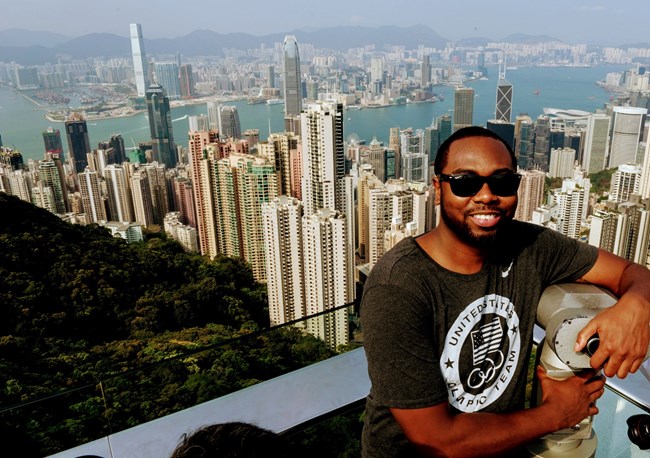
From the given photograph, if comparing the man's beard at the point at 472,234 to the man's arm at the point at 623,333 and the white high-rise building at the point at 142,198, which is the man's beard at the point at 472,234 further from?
the white high-rise building at the point at 142,198

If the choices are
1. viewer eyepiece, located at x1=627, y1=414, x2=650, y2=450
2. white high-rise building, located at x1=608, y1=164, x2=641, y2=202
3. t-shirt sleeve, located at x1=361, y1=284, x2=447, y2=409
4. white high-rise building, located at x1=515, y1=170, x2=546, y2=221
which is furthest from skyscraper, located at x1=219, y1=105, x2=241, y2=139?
t-shirt sleeve, located at x1=361, y1=284, x2=447, y2=409

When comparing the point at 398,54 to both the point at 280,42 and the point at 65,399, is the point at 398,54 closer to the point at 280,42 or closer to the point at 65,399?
the point at 280,42

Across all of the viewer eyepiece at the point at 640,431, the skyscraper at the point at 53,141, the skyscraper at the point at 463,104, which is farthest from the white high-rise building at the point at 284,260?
the skyscraper at the point at 463,104

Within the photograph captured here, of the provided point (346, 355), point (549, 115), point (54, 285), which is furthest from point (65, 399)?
point (549, 115)

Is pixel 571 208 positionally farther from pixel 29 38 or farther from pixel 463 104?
pixel 29 38

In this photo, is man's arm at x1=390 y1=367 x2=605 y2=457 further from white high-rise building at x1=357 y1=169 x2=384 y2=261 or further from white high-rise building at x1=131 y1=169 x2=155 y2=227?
white high-rise building at x1=131 y1=169 x2=155 y2=227

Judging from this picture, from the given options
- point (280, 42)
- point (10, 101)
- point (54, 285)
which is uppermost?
point (280, 42)

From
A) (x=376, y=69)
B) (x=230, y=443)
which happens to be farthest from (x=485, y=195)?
(x=376, y=69)
